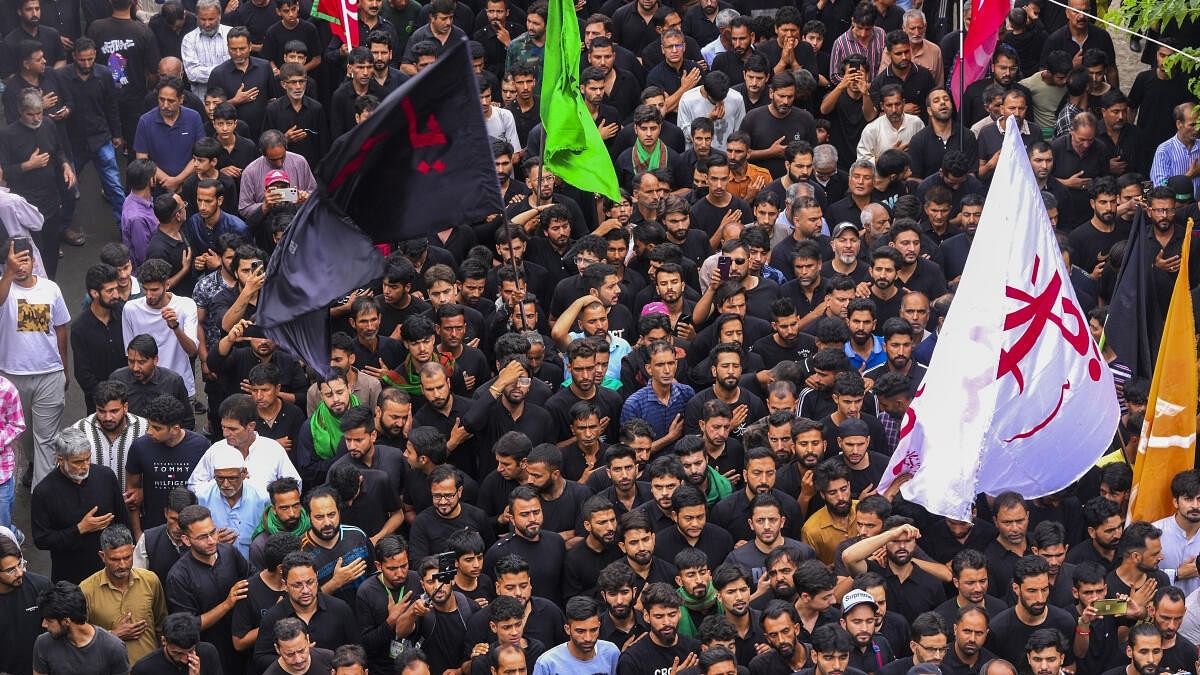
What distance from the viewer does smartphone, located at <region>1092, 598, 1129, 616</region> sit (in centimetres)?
1325

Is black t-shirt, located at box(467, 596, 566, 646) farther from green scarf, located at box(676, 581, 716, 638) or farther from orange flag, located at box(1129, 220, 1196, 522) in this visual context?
orange flag, located at box(1129, 220, 1196, 522)

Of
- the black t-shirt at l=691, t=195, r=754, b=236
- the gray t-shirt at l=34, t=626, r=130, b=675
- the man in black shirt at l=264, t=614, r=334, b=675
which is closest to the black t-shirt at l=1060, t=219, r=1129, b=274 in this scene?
the black t-shirt at l=691, t=195, r=754, b=236

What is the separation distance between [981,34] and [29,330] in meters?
7.80

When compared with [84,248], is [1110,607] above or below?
above

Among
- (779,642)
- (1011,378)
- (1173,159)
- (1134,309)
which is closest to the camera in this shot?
(779,642)

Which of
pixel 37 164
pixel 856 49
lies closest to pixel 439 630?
pixel 37 164

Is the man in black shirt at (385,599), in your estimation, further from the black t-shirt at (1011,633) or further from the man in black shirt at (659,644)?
the black t-shirt at (1011,633)

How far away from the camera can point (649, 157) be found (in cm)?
1794

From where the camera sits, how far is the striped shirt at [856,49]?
64.2 ft

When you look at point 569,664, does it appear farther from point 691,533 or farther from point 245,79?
point 245,79

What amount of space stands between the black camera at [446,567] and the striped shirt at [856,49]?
7.44 meters

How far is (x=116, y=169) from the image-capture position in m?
18.7

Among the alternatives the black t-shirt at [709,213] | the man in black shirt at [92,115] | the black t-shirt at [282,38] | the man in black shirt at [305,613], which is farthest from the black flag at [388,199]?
the black t-shirt at [282,38]

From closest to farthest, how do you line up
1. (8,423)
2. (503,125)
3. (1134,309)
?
(8,423)
(1134,309)
(503,125)
